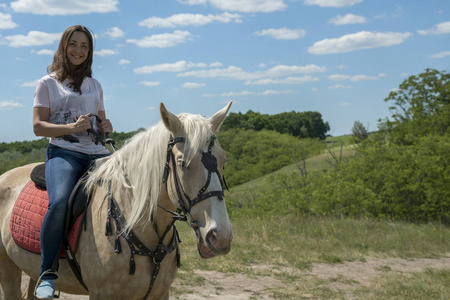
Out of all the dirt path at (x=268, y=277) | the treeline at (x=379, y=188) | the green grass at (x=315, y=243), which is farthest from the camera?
the treeline at (x=379, y=188)

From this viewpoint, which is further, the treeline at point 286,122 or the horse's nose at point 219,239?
the treeline at point 286,122

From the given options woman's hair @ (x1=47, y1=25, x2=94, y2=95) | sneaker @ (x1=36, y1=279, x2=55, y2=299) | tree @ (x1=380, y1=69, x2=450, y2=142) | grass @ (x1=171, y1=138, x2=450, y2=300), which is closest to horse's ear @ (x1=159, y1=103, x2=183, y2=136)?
woman's hair @ (x1=47, y1=25, x2=94, y2=95)

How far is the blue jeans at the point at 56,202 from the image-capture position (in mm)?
2859

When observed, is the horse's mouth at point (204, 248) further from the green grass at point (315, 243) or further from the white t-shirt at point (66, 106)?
the green grass at point (315, 243)

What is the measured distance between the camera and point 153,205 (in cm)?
269

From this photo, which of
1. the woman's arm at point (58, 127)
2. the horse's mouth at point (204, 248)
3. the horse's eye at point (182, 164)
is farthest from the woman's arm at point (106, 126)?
the horse's mouth at point (204, 248)

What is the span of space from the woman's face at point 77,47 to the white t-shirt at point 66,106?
0.19 m

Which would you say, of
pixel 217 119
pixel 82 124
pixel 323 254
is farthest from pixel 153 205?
pixel 323 254

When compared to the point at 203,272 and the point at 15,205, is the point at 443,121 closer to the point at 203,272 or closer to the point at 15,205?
the point at 203,272

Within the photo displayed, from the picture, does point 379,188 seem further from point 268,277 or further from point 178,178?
point 178,178

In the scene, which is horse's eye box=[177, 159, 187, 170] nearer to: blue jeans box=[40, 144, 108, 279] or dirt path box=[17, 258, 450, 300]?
blue jeans box=[40, 144, 108, 279]

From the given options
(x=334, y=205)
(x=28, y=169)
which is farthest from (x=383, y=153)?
(x=28, y=169)

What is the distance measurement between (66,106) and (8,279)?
176 centimetres

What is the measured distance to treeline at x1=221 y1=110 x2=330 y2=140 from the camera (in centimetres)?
6419
